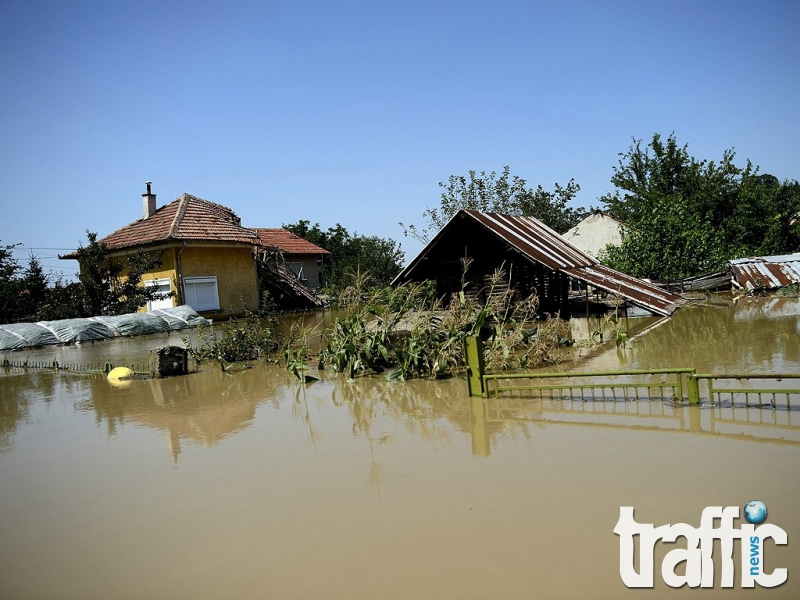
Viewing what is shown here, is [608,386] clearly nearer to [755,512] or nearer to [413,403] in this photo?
[413,403]

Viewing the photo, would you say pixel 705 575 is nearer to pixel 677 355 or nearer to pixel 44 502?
pixel 44 502

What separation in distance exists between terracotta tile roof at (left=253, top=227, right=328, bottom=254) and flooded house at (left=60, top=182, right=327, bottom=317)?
5.02 m

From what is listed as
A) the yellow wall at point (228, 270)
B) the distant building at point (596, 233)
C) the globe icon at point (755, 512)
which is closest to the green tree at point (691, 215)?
the distant building at point (596, 233)

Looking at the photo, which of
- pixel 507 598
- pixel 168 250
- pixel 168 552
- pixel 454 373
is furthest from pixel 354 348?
pixel 168 250

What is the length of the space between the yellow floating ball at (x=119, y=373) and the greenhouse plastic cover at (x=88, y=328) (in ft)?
23.5

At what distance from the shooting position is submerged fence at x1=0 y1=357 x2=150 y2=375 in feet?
47.6

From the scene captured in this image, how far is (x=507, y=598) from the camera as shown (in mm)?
4176

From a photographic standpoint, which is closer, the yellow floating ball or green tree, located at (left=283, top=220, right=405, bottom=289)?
the yellow floating ball

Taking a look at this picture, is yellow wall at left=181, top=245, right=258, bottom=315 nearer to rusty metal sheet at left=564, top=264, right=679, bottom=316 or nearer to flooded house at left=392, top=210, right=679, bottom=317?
flooded house at left=392, top=210, right=679, bottom=317

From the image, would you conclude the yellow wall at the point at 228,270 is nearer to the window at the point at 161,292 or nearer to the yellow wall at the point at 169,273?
the yellow wall at the point at 169,273

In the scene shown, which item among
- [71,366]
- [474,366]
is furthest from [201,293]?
[474,366]

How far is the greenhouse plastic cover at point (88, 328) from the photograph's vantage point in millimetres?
19578

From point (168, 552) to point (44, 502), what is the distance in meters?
2.18

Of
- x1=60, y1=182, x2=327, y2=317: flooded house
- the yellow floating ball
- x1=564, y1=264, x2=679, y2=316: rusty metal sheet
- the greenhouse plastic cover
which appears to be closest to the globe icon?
the yellow floating ball
